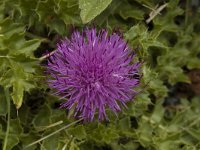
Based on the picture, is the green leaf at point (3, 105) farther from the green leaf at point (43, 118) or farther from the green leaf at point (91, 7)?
the green leaf at point (91, 7)

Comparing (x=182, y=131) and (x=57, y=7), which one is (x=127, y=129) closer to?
(x=182, y=131)

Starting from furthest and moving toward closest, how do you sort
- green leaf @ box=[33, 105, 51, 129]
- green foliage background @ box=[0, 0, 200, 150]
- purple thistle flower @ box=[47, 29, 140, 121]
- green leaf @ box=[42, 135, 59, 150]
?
1. green leaf @ box=[33, 105, 51, 129]
2. green leaf @ box=[42, 135, 59, 150]
3. green foliage background @ box=[0, 0, 200, 150]
4. purple thistle flower @ box=[47, 29, 140, 121]

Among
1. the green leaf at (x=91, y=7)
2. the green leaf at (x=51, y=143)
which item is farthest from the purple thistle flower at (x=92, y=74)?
the green leaf at (x=51, y=143)

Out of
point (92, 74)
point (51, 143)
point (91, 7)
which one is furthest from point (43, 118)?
point (91, 7)

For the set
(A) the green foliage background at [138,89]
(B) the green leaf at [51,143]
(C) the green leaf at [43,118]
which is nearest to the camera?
(A) the green foliage background at [138,89]

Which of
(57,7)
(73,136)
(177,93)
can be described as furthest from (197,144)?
(57,7)

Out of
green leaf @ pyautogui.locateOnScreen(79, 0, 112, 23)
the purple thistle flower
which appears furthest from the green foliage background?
the purple thistle flower

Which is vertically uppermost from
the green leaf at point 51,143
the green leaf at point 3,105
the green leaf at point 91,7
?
the green leaf at point 91,7

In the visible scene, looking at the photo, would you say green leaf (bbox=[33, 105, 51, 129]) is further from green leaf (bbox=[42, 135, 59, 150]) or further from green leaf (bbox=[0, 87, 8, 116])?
green leaf (bbox=[0, 87, 8, 116])
